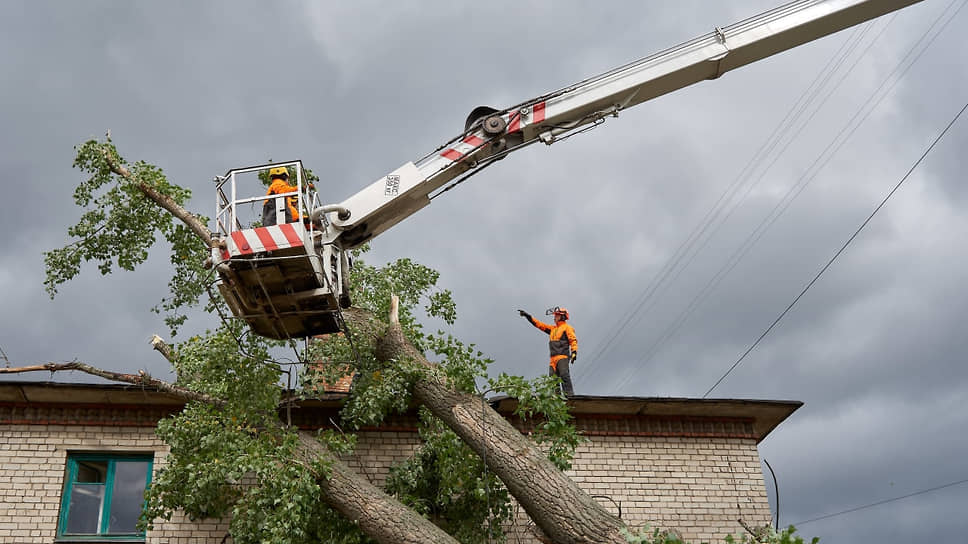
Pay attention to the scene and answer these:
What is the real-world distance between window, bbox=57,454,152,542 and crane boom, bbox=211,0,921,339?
286 cm

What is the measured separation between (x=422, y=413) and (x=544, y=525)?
91.5 inches

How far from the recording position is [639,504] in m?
10.8

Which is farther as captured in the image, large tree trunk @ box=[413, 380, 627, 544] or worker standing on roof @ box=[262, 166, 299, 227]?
worker standing on roof @ box=[262, 166, 299, 227]

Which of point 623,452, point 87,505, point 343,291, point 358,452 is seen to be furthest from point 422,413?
point 87,505

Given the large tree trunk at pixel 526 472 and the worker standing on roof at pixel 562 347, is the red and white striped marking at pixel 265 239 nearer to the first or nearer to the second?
the large tree trunk at pixel 526 472

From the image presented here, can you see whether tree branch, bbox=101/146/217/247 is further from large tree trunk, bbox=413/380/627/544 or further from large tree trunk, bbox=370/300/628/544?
large tree trunk, bbox=413/380/627/544

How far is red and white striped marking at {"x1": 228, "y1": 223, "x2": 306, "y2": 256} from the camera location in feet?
27.0

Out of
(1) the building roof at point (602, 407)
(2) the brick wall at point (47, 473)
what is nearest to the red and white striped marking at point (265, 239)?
(1) the building roof at point (602, 407)

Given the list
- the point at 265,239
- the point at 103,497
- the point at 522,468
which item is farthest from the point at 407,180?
the point at 103,497

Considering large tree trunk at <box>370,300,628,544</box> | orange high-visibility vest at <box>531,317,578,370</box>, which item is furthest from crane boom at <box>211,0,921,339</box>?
orange high-visibility vest at <box>531,317,578,370</box>

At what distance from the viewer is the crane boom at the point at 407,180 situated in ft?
27.8

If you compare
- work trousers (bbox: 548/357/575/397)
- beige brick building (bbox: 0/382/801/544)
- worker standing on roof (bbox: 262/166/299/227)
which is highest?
worker standing on roof (bbox: 262/166/299/227)

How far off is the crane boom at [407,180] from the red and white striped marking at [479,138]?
11 millimetres

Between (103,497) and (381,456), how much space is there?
3.31 metres
